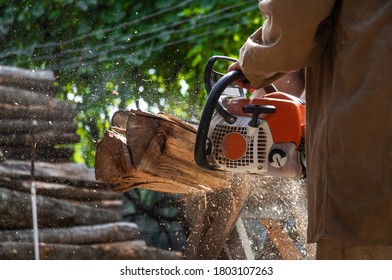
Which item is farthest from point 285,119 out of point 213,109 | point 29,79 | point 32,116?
point 29,79

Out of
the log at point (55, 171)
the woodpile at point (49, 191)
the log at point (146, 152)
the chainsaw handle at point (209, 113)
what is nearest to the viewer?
the chainsaw handle at point (209, 113)

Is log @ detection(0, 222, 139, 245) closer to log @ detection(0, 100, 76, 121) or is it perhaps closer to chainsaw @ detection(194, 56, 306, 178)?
log @ detection(0, 100, 76, 121)

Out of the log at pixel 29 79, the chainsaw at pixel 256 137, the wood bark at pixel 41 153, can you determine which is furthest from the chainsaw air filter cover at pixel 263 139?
the log at pixel 29 79

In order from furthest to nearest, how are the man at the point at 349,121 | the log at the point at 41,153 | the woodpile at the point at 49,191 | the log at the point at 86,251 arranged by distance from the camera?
the log at the point at 41,153 → the woodpile at the point at 49,191 → the log at the point at 86,251 → the man at the point at 349,121

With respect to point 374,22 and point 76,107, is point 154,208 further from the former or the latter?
point 374,22

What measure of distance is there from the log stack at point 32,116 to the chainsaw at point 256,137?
2954mm

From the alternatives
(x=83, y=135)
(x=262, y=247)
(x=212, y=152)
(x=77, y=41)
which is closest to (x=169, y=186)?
(x=212, y=152)

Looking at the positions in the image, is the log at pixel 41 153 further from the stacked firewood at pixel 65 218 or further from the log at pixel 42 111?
the log at pixel 42 111

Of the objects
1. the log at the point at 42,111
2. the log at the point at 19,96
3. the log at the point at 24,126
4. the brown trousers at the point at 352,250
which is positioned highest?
the log at the point at 19,96

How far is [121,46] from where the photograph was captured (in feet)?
22.1

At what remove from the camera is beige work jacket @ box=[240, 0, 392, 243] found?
7.14ft

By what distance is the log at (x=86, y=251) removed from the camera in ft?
17.1

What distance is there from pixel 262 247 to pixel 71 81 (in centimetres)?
223

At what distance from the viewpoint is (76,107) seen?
6.23 metres
